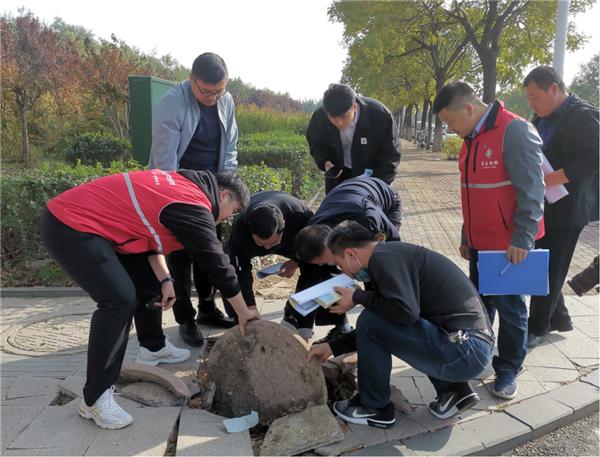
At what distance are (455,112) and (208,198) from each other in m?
1.59

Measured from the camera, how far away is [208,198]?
290cm

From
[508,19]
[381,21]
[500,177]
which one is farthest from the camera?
[381,21]

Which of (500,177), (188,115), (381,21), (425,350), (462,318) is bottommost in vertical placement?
(425,350)

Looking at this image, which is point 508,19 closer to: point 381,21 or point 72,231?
point 381,21

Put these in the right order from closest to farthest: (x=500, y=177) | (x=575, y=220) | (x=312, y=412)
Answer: (x=312, y=412) → (x=500, y=177) → (x=575, y=220)

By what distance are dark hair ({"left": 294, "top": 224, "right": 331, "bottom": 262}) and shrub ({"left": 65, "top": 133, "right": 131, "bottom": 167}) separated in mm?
11317

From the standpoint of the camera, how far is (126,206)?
2.77m

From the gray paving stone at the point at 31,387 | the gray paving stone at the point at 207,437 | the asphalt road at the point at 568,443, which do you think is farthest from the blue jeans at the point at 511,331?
the gray paving stone at the point at 31,387

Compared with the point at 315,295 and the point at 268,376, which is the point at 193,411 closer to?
the point at 268,376

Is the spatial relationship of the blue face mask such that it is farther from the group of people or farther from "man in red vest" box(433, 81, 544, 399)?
"man in red vest" box(433, 81, 544, 399)

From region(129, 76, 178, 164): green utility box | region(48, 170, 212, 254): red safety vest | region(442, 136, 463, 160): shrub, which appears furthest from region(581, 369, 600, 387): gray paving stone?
region(442, 136, 463, 160): shrub

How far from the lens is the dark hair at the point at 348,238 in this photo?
2787 mm

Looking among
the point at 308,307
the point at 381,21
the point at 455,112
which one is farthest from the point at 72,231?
the point at 381,21

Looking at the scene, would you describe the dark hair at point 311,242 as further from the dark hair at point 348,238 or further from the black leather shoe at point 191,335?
the black leather shoe at point 191,335
